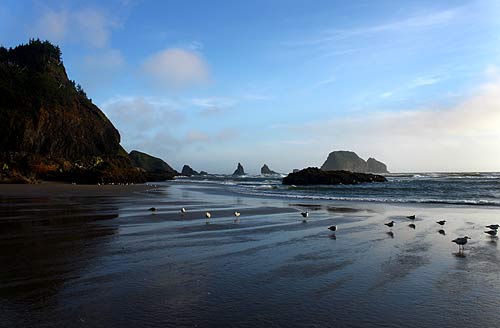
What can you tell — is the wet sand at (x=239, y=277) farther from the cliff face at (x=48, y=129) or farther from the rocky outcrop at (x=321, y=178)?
the rocky outcrop at (x=321, y=178)

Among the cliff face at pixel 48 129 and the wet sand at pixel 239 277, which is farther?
the cliff face at pixel 48 129

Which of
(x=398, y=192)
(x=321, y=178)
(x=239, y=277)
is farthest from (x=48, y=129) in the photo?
(x=239, y=277)

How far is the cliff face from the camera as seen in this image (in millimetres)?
46906

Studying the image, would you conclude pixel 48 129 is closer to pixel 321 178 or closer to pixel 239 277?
pixel 321 178

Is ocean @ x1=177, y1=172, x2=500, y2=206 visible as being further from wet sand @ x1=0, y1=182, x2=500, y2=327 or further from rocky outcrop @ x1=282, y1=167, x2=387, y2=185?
wet sand @ x1=0, y1=182, x2=500, y2=327

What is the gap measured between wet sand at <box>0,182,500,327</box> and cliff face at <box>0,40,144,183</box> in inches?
1323

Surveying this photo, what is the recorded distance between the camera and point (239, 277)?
7270 mm

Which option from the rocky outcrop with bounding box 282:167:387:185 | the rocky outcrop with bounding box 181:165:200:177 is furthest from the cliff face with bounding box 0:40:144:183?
the rocky outcrop with bounding box 181:165:200:177

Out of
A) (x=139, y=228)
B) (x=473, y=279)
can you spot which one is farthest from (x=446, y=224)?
(x=139, y=228)

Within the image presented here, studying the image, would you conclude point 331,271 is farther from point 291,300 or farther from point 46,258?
point 46,258

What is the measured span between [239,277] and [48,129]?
192ft

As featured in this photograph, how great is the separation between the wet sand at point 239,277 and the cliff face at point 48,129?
3361 centimetres

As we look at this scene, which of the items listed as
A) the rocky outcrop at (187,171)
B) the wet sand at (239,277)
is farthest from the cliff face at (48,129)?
the rocky outcrop at (187,171)

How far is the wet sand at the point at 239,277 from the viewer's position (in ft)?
17.4
